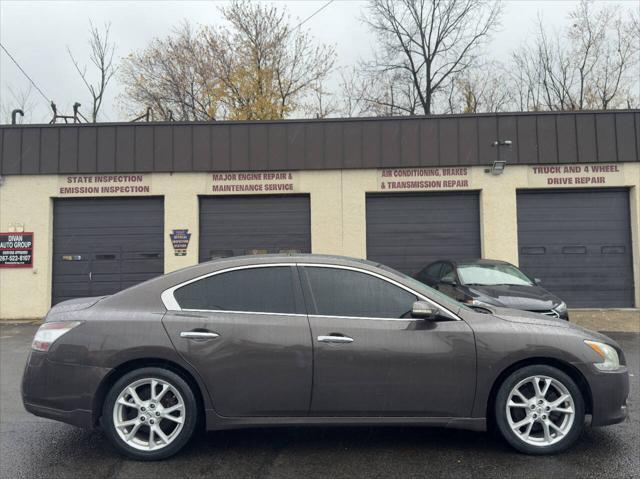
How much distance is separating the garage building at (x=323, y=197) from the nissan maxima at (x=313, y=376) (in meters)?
8.51

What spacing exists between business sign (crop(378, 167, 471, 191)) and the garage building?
A: 3cm

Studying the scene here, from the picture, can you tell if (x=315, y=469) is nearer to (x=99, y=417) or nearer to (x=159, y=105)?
(x=99, y=417)

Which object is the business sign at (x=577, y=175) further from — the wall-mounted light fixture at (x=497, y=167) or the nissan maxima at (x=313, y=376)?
the nissan maxima at (x=313, y=376)

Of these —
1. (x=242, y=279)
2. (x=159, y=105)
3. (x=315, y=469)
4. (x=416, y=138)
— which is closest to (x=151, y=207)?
(x=416, y=138)

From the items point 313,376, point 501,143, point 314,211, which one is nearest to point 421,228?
point 314,211

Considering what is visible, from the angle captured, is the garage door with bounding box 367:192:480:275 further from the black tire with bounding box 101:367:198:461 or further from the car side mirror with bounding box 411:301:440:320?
the black tire with bounding box 101:367:198:461

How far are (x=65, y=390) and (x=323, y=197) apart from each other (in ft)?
30.2

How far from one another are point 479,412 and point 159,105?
28296 millimetres

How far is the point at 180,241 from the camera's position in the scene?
1234cm

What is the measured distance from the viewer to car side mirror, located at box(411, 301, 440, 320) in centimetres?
369

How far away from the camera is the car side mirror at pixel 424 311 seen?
12.1 ft

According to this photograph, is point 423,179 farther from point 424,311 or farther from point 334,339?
point 334,339

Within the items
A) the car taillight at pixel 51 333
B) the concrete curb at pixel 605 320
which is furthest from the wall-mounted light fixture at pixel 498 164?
the car taillight at pixel 51 333

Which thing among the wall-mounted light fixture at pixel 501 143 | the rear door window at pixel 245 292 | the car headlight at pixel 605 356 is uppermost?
the wall-mounted light fixture at pixel 501 143
